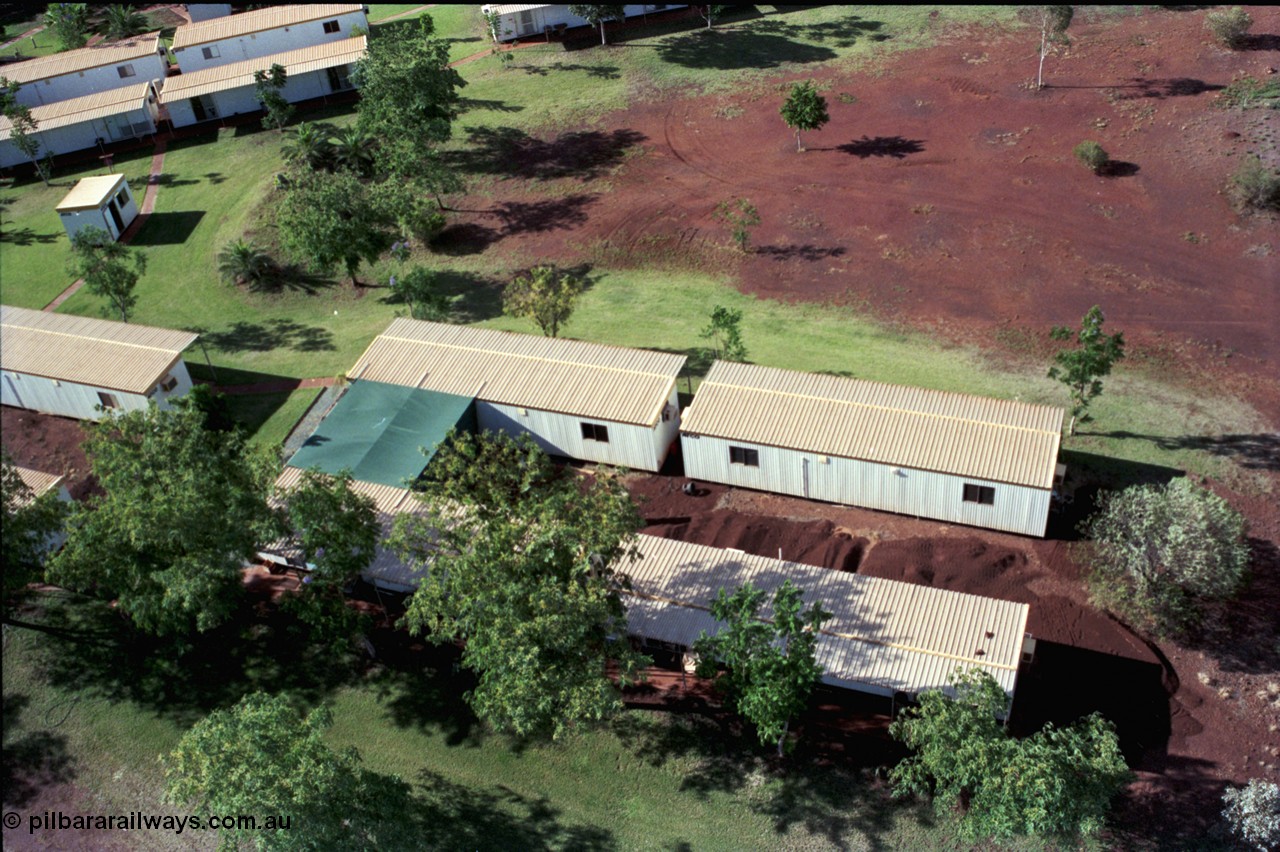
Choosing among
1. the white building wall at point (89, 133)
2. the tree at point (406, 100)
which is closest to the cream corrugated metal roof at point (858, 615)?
the tree at point (406, 100)

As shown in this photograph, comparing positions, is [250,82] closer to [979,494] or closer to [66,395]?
[66,395]

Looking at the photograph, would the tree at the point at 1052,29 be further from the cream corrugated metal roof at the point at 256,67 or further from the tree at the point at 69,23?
Answer: the tree at the point at 69,23

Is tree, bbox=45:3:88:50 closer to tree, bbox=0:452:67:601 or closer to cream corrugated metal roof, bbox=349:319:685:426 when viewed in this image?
cream corrugated metal roof, bbox=349:319:685:426

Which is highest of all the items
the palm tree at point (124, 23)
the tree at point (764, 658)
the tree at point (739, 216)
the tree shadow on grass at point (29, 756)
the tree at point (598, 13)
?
the palm tree at point (124, 23)

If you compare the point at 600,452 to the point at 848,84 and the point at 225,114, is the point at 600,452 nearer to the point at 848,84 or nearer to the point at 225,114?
the point at 848,84

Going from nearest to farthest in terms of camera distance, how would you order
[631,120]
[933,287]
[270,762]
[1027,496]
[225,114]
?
[270,762], [1027,496], [933,287], [631,120], [225,114]

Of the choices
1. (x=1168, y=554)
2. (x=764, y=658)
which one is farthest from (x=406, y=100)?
(x=1168, y=554)

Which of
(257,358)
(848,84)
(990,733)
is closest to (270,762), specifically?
(990,733)
